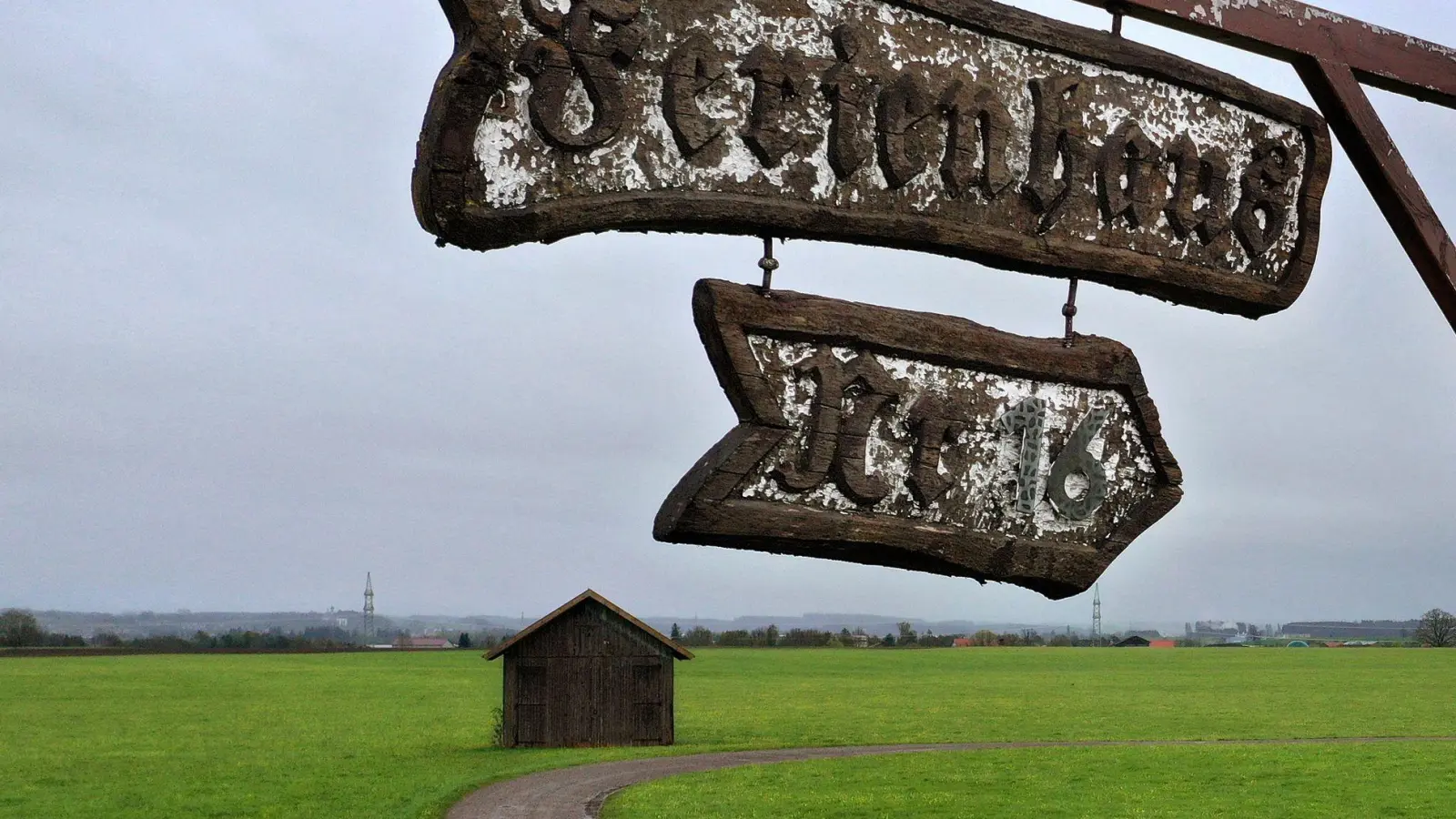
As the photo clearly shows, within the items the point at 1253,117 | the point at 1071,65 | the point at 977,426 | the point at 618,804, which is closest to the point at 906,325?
the point at 977,426

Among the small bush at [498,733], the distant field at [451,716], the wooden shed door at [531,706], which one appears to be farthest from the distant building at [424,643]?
the wooden shed door at [531,706]

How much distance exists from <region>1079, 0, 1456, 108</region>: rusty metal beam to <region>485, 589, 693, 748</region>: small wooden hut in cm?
2854

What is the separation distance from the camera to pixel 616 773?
89.5 ft

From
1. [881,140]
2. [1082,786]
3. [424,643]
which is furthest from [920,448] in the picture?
[424,643]

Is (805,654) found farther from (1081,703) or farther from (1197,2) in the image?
(1197,2)

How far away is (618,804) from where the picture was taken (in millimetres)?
22609

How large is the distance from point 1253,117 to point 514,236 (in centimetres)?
223

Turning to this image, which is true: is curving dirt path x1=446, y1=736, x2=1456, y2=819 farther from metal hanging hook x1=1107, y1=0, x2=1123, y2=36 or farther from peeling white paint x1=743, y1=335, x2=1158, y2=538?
metal hanging hook x1=1107, y1=0, x2=1123, y2=36

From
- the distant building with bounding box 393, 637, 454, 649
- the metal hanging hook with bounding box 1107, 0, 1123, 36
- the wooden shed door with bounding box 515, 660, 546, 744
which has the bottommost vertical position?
the distant building with bounding box 393, 637, 454, 649

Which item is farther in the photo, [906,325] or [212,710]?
[212,710]

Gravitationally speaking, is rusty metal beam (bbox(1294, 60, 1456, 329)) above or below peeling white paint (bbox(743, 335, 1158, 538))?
above

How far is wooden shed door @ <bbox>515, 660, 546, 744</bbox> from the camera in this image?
32719 mm

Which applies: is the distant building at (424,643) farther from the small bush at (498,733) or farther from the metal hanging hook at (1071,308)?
the metal hanging hook at (1071,308)

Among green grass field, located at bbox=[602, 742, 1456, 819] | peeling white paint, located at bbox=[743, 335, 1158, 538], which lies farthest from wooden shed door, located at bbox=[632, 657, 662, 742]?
peeling white paint, located at bbox=[743, 335, 1158, 538]
